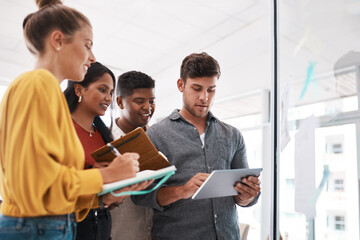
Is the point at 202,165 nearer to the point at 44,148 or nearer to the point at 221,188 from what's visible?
the point at 221,188

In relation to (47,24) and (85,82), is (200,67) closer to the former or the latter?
(85,82)

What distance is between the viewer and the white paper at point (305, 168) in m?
0.69

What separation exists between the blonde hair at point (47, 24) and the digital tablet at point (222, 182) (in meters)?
0.60

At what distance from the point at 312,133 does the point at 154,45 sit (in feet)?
13.1

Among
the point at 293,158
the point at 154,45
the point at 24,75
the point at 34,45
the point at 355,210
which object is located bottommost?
the point at 355,210

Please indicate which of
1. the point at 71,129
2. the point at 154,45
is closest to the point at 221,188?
the point at 71,129

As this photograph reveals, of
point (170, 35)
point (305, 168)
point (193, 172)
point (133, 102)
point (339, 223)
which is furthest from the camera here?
point (170, 35)

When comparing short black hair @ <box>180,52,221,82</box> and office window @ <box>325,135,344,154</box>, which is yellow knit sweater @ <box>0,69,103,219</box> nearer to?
office window @ <box>325,135,344,154</box>

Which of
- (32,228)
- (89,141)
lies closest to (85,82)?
(89,141)

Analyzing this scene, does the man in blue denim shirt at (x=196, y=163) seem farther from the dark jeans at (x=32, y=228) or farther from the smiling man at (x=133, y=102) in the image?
the dark jeans at (x=32, y=228)

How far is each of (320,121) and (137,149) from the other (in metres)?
0.60

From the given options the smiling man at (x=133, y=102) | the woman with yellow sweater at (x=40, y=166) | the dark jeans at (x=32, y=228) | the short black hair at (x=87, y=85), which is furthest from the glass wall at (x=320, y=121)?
the smiling man at (x=133, y=102)

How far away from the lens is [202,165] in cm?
132

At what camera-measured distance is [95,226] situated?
1173 millimetres
